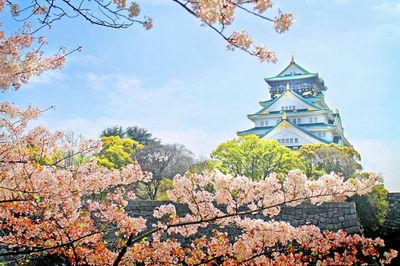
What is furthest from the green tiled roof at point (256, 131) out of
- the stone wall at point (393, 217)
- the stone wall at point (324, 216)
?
the stone wall at point (324, 216)

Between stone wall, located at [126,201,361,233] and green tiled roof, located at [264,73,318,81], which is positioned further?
green tiled roof, located at [264,73,318,81]

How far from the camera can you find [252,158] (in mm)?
17016

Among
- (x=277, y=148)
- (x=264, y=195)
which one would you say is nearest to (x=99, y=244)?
(x=264, y=195)

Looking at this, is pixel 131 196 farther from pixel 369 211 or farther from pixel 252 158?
pixel 369 211

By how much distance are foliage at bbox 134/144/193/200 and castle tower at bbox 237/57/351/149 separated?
33.5 ft

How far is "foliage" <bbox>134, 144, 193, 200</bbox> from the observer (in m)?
18.1

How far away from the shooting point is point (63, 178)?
3654 mm

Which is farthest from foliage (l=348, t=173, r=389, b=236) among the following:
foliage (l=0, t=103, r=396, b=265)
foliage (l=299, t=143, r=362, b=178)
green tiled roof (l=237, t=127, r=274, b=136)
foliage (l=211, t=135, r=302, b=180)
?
green tiled roof (l=237, t=127, r=274, b=136)

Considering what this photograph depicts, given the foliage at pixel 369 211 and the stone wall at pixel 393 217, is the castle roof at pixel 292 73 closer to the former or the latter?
the stone wall at pixel 393 217

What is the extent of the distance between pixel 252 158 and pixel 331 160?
11.6 ft

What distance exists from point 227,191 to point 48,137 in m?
1.56

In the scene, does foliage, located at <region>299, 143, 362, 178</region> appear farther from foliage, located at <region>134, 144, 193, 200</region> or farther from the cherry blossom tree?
the cherry blossom tree

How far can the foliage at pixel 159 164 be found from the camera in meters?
18.1

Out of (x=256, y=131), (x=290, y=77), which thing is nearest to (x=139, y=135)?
(x=256, y=131)
